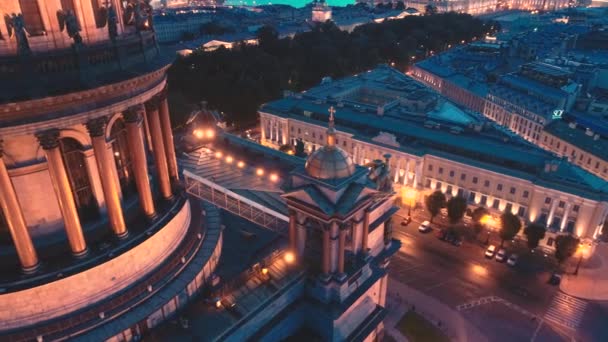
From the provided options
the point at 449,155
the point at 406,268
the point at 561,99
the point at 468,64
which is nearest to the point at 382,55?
the point at 468,64

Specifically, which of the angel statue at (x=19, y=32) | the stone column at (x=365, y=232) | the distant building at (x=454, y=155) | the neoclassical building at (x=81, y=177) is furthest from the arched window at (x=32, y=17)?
the distant building at (x=454, y=155)

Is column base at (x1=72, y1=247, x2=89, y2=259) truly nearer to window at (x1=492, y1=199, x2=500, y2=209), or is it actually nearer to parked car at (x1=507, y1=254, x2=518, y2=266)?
parked car at (x1=507, y1=254, x2=518, y2=266)

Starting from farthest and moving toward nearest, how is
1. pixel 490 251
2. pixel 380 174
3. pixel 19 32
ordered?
pixel 490 251 → pixel 380 174 → pixel 19 32

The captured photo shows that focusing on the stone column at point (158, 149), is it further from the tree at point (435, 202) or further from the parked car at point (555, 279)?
the parked car at point (555, 279)

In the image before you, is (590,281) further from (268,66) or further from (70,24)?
(268,66)

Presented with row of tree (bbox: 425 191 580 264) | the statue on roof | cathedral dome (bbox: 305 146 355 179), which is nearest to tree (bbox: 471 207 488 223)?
row of tree (bbox: 425 191 580 264)

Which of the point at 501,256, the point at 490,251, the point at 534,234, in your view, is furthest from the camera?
the point at 490,251

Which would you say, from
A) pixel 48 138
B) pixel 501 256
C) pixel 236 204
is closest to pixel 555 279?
pixel 501 256
